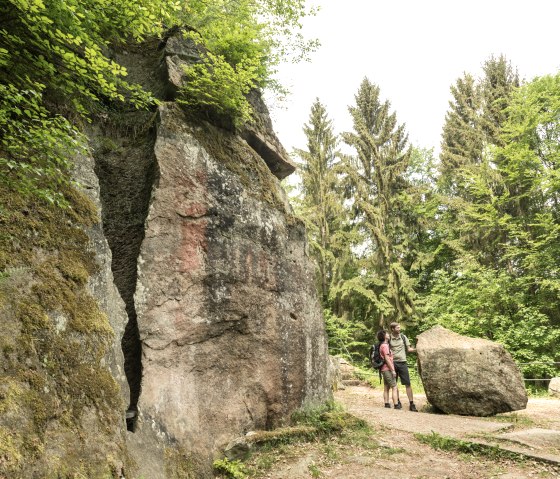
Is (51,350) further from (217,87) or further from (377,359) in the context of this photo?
(377,359)

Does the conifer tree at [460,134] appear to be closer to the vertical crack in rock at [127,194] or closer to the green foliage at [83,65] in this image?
the green foliage at [83,65]

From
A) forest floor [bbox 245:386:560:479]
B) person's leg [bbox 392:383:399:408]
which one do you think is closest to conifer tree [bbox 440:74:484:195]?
person's leg [bbox 392:383:399:408]

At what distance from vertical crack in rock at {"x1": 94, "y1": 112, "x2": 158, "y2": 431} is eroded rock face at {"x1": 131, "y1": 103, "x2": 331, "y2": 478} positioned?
7.8 inches

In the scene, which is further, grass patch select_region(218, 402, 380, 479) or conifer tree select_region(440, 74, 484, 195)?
conifer tree select_region(440, 74, 484, 195)

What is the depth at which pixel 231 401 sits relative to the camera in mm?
5672

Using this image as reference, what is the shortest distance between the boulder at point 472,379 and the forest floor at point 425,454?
55 cm

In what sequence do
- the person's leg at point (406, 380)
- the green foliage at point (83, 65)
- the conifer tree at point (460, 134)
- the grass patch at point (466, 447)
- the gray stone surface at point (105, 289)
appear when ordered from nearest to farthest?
the green foliage at point (83, 65) → the gray stone surface at point (105, 289) → the grass patch at point (466, 447) → the person's leg at point (406, 380) → the conifer tree at point (460, 134)

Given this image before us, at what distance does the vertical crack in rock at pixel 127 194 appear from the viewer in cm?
501

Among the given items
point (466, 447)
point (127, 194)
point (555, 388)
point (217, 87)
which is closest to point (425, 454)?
point (466, 447)

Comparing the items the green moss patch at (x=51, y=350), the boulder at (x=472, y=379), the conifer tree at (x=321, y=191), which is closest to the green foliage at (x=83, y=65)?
the green moss patch at (x=51, y=350)

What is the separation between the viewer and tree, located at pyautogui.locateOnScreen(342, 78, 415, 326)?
59.5 feet

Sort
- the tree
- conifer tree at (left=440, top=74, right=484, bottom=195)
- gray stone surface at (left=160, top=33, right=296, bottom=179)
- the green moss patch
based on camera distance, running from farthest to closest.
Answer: conifer tree at (left=440, top=74, right=484, bottom=195) → the tree → gray stone surface at (left=160, top=33, right=296, bottom=179) → the green moss patch

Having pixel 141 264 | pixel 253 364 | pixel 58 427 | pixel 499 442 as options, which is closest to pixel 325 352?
pixel 253 364

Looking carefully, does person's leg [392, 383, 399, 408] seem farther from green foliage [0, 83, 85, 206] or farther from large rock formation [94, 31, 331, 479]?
green foliage [0, 83, 85, 206]
